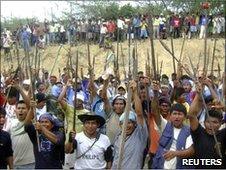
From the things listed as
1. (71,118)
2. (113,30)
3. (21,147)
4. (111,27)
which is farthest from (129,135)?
(113,30)

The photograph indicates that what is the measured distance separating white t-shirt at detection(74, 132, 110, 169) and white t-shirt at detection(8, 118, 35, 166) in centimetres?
80

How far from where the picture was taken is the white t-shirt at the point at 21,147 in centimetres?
587

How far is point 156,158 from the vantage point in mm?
5156

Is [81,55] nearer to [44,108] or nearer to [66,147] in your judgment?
[44,108]

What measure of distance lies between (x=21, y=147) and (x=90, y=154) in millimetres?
1009

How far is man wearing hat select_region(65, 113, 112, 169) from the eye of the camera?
527 centimetres

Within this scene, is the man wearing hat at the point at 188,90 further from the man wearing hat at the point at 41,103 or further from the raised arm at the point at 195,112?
the raised arm at the point at 195,112

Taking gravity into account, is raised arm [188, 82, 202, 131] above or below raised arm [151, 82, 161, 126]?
above

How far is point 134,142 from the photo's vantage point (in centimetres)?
517

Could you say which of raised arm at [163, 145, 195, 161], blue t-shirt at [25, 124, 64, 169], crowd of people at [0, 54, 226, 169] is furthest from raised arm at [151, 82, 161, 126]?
blue t-shirt at [25, 124, 64, 169]

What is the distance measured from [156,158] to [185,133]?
401 mm

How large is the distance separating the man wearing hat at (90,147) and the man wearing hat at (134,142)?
0.17 metres

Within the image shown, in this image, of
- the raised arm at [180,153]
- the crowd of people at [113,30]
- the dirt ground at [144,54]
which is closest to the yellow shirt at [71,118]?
the raised arm at [180,153]

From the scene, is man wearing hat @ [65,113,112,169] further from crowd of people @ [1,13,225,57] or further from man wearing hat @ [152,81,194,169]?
crowd of people @ [1,13,225,57]
